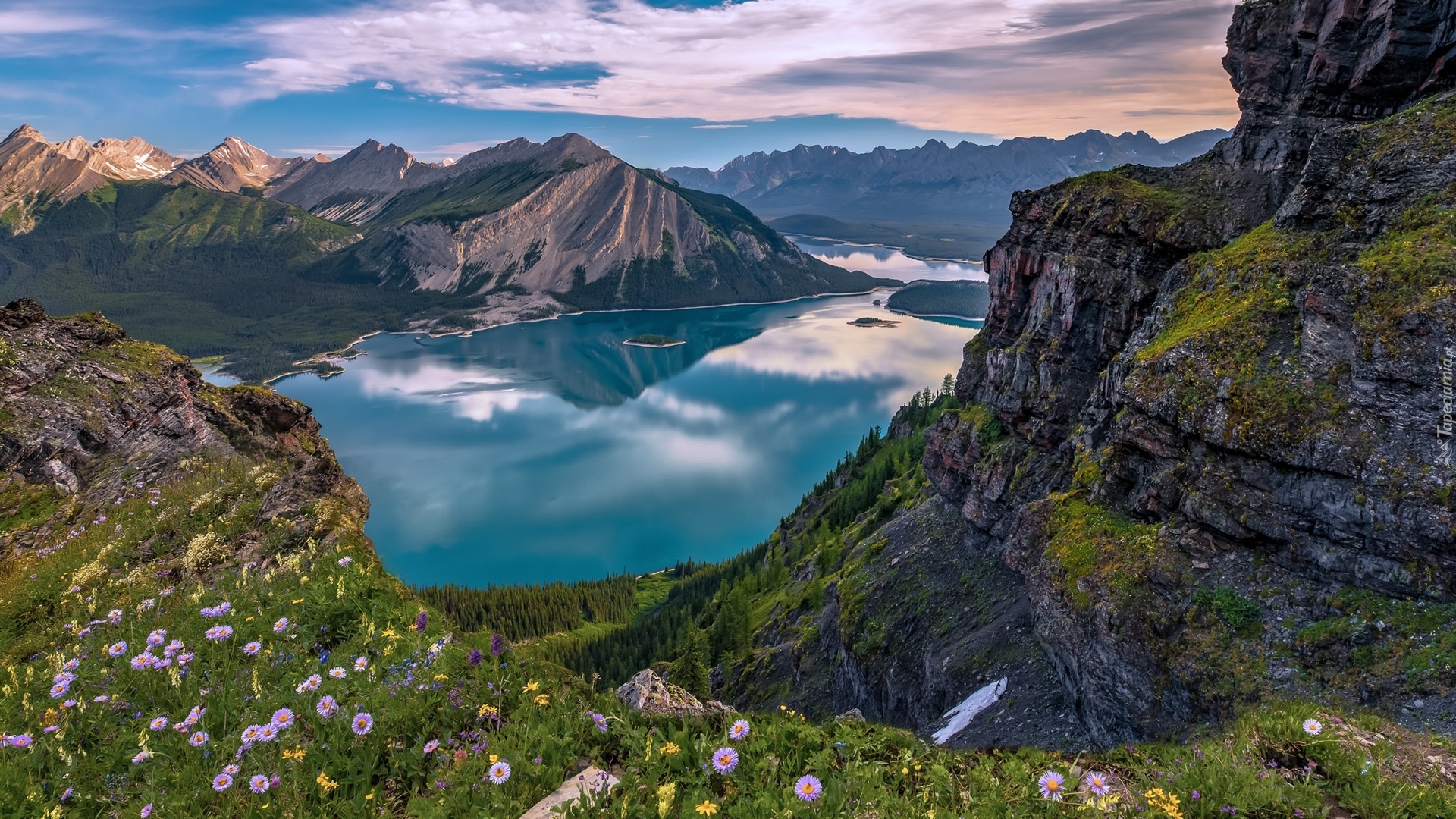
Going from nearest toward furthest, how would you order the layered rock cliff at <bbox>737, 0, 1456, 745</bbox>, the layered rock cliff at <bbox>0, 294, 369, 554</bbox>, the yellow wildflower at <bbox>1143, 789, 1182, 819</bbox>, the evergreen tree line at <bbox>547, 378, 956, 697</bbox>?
1. the yellow wildflower at <bbox>1143, 789, 1182, 819</bbox>
2. the layered rock cliff at <bbox>0, 294, 369, 554</bbox>
3. the layered rock cliff at <bbox>737, 0, 1456, 745</bbox>
4. the evergreen tree line at <bbox>547, 378, 956, 697</bbox>

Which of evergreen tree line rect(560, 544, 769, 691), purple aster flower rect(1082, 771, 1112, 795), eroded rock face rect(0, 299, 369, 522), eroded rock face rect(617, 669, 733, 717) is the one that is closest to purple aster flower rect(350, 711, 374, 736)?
eroded rock face rect(617, 669, 733, 717)

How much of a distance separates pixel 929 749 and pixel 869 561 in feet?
136

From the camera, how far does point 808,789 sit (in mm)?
5934

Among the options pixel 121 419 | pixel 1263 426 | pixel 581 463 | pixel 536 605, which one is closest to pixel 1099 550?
pixel 1263 426

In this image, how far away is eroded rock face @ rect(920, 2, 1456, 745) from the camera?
1878 cm

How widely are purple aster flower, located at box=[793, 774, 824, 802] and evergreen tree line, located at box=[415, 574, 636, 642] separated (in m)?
76.4

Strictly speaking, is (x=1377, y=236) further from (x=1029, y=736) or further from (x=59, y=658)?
(x=59, y=658)

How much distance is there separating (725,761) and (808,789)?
0.82 m

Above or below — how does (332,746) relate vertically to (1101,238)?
below

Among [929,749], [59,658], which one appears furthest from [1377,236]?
[59,658]

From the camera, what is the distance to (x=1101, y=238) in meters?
36.4

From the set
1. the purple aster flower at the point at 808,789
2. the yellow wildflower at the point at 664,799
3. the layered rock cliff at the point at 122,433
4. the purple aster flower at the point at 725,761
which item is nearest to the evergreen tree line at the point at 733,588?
the layered rock cliff at the point at 122,433

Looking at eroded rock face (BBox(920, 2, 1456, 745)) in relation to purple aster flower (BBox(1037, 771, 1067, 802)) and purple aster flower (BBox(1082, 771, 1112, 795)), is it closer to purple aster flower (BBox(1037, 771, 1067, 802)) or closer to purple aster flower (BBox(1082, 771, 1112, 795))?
purple aster flower (BBox(1082, 771, 1112, 795))

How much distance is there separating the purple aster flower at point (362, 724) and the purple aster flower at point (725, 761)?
336 centimetres
